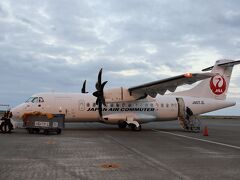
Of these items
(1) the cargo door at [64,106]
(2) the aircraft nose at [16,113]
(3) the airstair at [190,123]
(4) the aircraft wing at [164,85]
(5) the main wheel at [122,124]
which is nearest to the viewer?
(4) the aircraft wing at [164,85]

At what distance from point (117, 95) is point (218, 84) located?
879 centimetres

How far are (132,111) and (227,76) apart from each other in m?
8.51

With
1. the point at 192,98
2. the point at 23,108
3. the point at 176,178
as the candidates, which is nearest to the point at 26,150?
the point at 176,178

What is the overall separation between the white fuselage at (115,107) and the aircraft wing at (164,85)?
1085 millimetres

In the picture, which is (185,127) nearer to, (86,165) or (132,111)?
(132,111)

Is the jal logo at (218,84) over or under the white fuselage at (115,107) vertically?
over

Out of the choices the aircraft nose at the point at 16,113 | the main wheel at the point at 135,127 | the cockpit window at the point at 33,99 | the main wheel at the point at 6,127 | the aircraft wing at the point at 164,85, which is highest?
the aircraft wing at the point at 164,85

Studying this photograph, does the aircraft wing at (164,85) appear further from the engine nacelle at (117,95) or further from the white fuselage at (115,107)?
the white fuselage at (115,107)

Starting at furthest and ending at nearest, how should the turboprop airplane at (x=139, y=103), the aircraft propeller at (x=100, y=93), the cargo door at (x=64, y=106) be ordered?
1. the cargo door at (x=64, y=106)
2. the aircraft propeller at (x=100, y=93)
3. the turboprop airplane at (x=139, y=103)

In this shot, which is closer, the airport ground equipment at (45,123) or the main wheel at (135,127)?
the airport ground equipment at (45,123)

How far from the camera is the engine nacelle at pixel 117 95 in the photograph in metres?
25.2

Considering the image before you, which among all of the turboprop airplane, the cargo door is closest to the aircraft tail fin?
the turboprop airplane

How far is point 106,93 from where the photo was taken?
25.2m

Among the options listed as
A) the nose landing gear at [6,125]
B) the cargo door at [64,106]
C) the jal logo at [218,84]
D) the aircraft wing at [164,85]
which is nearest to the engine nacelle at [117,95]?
the aircraft wing at [164,85]
